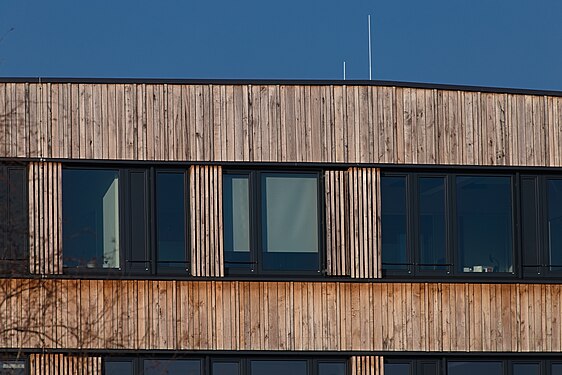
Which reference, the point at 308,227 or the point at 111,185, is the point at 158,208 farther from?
the point at 308,227

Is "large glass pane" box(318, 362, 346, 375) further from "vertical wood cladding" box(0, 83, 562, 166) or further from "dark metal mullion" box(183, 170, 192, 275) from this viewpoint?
"vertical wood cladding" box(0, 83, 562, 166)

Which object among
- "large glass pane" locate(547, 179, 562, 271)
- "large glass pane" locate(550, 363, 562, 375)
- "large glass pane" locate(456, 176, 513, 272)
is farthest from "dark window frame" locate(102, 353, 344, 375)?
"large glass pane" locate(547, 179, 562, 271)

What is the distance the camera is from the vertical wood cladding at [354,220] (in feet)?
60.3

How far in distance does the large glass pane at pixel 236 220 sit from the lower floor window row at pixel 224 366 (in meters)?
1.48

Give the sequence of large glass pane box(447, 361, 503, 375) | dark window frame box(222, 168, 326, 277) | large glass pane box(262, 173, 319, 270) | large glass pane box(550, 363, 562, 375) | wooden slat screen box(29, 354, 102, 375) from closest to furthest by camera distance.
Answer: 1. wooden slat screen box(29, 354, 102, 375)
2. dark window frame box(222, 168, 326, 277)
3. large glass pane box(262, 173, 319, 270)
4. large glass pane box(447, 361, 503, 375)
5. large glass pane box(550, 363, 562, 375)

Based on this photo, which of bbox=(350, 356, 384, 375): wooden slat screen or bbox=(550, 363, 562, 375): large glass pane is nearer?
bbox=(350, 356, 384, 375): wooden slat screen

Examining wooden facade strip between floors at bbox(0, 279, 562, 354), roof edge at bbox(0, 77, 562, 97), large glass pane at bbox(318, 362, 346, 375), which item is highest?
roof edge at bbox(0, 77, 562, 97)

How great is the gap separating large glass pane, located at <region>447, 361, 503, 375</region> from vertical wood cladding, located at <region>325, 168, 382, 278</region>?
188 centimetres

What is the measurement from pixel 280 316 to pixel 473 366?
3.12 meters

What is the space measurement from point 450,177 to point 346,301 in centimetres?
254

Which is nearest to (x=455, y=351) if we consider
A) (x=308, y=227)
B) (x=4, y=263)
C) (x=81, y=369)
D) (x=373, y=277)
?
(x=373, y=277)

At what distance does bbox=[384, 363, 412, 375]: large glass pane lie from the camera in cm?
1836

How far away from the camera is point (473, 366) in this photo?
18.5 metres

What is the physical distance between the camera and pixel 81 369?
17.6m
